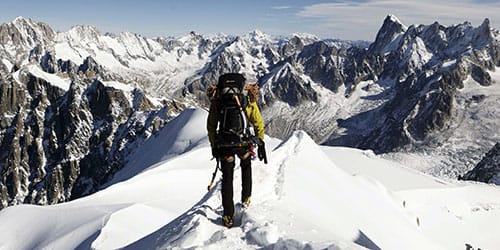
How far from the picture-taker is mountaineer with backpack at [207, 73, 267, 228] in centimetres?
1230

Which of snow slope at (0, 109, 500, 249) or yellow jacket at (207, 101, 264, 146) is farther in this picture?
yellow jacket at (207, 101, 264, 146)

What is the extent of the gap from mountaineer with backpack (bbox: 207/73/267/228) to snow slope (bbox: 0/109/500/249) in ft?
4.26

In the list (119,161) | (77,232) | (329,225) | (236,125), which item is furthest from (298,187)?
(119,161)

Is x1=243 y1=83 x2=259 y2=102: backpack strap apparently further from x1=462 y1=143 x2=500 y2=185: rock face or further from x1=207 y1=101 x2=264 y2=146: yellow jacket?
x1=462 y1=143 x2=500 y2=185: rock face

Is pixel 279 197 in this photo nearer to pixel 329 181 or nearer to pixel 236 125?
pixel 236 125

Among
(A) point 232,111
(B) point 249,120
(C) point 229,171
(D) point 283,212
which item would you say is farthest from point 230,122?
(D) point 283,212

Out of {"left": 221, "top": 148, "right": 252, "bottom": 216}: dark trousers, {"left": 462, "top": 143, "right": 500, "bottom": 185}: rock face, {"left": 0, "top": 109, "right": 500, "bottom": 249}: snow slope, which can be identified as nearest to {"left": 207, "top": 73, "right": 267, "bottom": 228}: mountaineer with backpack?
{"left": 221, "top": 148, "right": 252, "bottom": 216}: dark trousers

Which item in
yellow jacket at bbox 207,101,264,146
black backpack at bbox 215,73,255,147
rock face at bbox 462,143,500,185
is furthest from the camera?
rock face at bbox 462,143,500,185

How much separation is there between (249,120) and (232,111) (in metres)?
0.82

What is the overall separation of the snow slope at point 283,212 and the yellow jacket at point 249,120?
2253 mm

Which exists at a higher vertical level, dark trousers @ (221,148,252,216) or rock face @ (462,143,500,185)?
dark trousers @ (221,148,252,216)

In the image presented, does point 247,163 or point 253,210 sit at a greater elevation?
point 247,163

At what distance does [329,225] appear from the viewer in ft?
54.5

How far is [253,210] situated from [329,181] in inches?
440
